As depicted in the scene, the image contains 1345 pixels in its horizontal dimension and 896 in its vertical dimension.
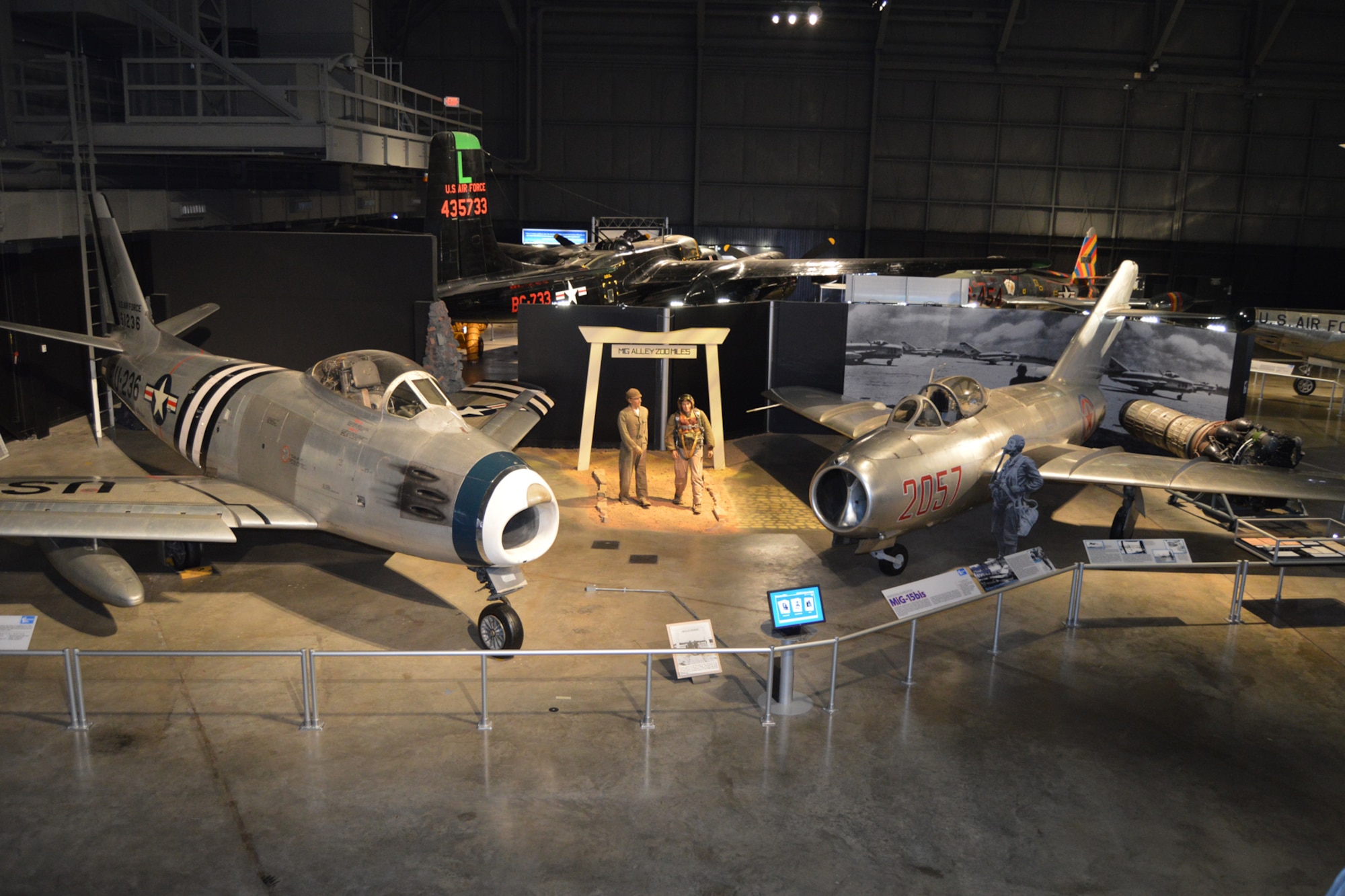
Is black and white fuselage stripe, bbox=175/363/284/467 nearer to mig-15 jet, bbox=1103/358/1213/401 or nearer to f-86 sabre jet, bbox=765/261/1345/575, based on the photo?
f-86 sabre jet, bbox=765/261/1345/575

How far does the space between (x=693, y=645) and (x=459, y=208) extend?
43.5 ft

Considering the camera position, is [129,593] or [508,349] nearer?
[129,593]

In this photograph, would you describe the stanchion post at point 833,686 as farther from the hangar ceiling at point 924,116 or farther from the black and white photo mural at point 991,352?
the hangar ceiling at point 924,116

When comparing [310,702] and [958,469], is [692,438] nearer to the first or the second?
[958,469]

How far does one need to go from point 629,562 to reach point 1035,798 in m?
5.64

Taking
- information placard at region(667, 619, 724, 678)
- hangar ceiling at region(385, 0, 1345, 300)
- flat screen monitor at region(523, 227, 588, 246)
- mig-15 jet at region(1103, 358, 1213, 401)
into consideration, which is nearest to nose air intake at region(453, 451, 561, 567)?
information placard at region(667, 619, 724, 678)

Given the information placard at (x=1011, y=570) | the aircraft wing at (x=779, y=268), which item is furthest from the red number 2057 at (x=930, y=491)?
the aircraft wing at (x=779, y=268)

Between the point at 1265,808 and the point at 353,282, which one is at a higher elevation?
the point at 353,282

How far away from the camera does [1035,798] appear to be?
279 inches

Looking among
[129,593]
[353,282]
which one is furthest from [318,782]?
[353,282]

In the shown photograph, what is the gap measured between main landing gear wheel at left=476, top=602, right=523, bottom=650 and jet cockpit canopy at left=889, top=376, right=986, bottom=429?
16.9 ft

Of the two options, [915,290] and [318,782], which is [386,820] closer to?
[318,782]

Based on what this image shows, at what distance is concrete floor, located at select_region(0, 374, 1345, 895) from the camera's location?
20.5ft

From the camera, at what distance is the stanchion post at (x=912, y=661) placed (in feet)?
27.9
